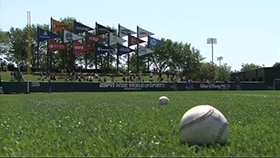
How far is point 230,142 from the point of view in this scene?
6438 mm

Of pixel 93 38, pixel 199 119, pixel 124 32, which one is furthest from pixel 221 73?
pixel 199 119

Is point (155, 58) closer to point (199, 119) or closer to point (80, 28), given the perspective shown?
point (80, 28)

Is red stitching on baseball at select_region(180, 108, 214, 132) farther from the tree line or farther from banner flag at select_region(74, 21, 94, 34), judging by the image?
the tree line

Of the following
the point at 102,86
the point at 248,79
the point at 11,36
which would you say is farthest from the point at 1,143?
A: the point at 11,36

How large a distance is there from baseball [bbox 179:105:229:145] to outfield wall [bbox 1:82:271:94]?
141ft

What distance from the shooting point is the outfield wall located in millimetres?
48125

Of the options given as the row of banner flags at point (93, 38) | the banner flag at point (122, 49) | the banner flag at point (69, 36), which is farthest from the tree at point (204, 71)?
the banner flag at point (69, 36)

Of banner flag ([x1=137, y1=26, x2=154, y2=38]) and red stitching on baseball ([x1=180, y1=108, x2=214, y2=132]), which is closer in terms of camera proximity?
red stitching on baseball ([x1=180, y1=108, x2=214, y2=132])

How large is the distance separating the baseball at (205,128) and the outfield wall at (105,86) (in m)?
43.1

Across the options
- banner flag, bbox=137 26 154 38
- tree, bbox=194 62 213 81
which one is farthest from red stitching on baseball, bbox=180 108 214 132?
tree, bbox=194 62 213 81

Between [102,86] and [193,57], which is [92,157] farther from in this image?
[193,57]

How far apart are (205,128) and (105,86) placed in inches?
1949

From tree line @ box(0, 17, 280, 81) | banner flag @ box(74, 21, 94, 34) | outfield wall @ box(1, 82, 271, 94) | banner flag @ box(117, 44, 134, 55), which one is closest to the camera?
outfield wall @ box(1, 82, 271, 94)

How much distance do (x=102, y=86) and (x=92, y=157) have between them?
1961 inches
